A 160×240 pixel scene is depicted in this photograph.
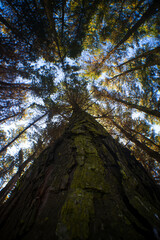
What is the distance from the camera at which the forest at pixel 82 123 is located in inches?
32.9

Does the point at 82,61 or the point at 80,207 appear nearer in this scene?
the point at 80,207

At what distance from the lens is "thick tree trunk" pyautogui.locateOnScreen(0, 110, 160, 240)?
27.9 inches

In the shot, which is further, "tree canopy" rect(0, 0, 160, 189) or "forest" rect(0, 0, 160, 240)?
"tree canopy" rect(0, 0, 160, 189)

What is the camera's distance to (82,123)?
2.90m

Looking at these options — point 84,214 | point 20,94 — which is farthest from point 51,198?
point 20,94

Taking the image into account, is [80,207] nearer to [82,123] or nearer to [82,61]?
[82,123]

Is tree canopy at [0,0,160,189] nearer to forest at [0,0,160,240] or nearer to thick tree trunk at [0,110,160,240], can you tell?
forest at [0,0,160,240]

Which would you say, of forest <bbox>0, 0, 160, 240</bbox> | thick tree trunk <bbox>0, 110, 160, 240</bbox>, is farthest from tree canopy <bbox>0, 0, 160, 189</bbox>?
thick tree trunk <bbox>0, 110, 160, 240</bbox>

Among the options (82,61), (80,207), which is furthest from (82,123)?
(82,61)

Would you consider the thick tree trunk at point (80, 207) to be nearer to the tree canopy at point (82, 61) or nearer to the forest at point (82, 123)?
the forest at point (82, 123)

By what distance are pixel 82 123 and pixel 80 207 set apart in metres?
2.15

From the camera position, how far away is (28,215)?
2.93ft

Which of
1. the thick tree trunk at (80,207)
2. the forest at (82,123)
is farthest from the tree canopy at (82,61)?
the thick tree trunk at (80,207)

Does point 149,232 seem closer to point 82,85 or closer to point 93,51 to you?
point 82,85
